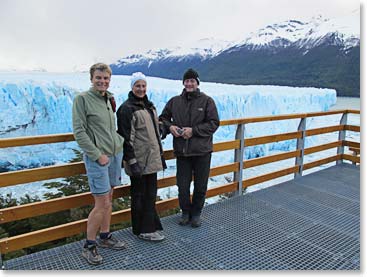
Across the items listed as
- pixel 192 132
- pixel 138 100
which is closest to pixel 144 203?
pixel 192 132

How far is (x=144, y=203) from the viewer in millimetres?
2305

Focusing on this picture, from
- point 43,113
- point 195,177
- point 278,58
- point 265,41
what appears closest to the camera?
point 195,177

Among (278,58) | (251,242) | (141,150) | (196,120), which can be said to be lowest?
(251,242)

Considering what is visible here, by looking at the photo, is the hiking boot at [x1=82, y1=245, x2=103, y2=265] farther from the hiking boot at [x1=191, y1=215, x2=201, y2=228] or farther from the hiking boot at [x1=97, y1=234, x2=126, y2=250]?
the hiking boot at [x1=191, y1=215, x2=201, y2=228]

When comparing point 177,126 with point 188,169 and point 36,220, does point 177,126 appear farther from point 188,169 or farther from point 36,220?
point 36,220

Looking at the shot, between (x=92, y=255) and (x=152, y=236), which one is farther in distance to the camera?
(x=152, y=236)

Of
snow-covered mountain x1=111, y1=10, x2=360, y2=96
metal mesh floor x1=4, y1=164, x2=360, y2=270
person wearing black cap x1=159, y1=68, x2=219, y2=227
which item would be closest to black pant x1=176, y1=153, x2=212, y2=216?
person wearing black cap x1=159, y1=68, x2=219, y2=227

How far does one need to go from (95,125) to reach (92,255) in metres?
0.85

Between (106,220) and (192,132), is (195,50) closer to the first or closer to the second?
(192,132)

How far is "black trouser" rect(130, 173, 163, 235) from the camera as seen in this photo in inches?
88.8

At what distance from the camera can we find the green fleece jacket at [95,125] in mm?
1823

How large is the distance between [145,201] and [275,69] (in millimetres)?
52438

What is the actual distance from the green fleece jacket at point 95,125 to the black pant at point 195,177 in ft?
2.31

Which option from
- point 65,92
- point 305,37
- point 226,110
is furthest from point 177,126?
point 305,37
